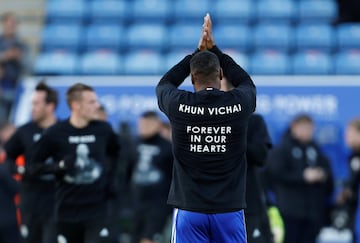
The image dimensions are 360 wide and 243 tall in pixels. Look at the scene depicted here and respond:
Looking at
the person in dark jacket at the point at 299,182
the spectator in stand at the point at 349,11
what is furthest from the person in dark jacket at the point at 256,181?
the spectator in stand at the point at 349,11

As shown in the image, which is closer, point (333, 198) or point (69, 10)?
point (333, 198)

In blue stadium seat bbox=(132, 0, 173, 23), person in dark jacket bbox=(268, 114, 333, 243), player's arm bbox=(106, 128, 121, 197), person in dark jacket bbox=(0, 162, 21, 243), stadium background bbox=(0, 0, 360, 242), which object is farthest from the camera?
blue stadium seat bbox=(132, 0, 173, 23)

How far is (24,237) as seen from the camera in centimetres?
1011

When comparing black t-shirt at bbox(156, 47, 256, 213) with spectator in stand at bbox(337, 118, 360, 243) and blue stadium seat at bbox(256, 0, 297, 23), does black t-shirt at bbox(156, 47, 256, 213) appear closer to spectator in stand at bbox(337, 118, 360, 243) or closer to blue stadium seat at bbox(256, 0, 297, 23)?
spectator in stand at bbox(337, 118, 360, 243)

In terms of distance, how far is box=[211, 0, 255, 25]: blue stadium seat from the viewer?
16.6 metres

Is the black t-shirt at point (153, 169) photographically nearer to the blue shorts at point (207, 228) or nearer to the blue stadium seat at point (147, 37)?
the blue stadium seat at point (147, 37)

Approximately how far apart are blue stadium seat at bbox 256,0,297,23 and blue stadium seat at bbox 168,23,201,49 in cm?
117

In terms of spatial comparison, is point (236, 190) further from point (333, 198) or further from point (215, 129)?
point (333, 198)

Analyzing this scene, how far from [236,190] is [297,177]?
5340mm

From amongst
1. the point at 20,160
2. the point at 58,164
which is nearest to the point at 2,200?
the point at 58,164

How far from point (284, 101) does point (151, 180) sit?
2.43 m

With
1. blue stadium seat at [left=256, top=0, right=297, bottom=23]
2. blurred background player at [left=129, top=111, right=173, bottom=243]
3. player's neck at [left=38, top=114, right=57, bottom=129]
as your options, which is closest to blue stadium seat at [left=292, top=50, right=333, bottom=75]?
blue stadium seat at [left=256, top=0, right=297, bottom=23]

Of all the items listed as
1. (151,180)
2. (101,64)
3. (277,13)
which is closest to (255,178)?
(151,180)

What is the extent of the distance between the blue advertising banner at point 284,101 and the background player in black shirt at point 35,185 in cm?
343
